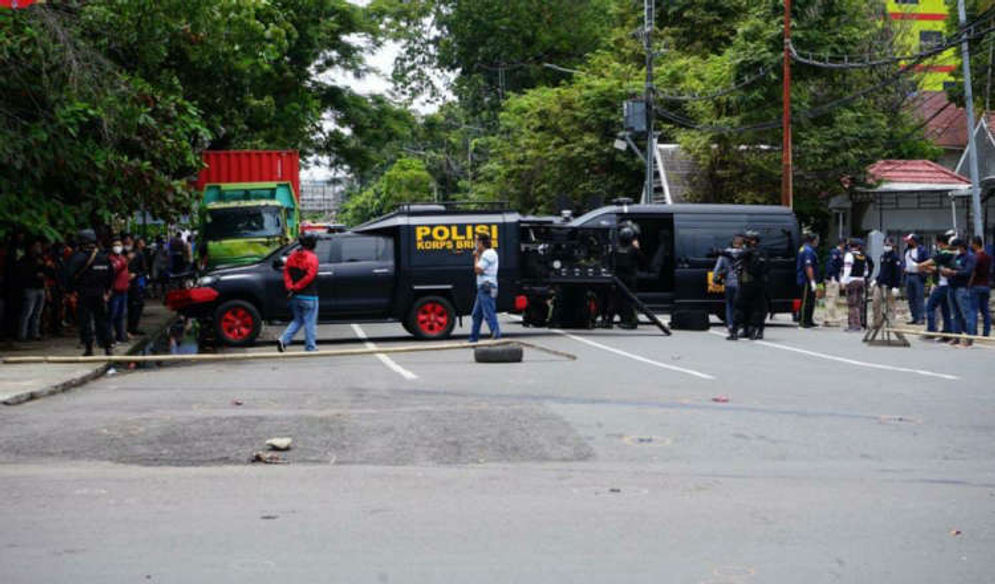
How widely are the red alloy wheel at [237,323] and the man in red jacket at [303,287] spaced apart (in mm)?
2398

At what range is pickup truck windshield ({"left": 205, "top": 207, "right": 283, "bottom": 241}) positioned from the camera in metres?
28.5

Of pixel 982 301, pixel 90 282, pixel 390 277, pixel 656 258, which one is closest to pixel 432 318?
pixel 390 277

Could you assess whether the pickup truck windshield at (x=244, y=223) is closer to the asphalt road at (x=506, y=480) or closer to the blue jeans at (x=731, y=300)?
the blue jeans at (x=731, y=300)

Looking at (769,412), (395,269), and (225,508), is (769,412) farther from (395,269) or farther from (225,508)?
(395,269)

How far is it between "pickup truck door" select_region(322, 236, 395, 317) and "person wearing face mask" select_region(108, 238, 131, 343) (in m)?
3.49

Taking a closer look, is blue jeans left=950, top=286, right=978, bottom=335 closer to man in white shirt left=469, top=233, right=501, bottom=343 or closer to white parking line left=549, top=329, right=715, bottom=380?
white parking line left=549, top=329, right=715, bottom=380

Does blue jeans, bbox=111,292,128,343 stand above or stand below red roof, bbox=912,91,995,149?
below

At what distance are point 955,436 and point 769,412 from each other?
1.82 m

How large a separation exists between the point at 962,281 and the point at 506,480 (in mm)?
15276

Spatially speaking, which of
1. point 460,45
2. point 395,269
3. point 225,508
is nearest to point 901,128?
point 460,45

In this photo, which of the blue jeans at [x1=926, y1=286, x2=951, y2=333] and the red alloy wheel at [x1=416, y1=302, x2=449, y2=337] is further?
the blue jeans at [x1=926, y1=286, x2=951, y2=333]

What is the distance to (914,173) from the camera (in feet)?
157

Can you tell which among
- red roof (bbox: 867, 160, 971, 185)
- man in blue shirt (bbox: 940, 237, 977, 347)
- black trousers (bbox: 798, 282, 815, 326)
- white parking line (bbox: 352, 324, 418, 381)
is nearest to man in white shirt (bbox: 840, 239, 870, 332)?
black trousers (bbox: 798, 282, 815, 326)

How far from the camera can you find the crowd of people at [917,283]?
21.5m
